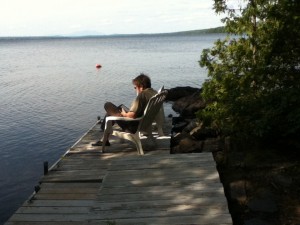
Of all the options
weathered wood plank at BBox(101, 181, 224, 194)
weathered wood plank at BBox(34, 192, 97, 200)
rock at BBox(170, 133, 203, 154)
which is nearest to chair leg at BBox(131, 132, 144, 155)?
rock at BBox(170, 133, 203, 154)

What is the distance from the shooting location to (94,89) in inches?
1162

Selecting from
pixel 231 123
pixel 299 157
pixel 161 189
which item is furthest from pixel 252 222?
pixel 231 123

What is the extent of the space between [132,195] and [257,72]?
3.95 meters

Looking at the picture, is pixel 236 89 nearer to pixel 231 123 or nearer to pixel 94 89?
pixel 231 123

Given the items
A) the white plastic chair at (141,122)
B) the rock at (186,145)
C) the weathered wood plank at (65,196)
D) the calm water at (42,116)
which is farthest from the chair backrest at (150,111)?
the calm water at (42,116)

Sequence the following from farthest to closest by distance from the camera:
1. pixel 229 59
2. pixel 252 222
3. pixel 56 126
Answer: pixel 56 126 < pixel 229 59 < pixel 252 222

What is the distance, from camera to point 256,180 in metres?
6.23

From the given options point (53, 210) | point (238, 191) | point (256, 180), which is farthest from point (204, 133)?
point (53, 210)

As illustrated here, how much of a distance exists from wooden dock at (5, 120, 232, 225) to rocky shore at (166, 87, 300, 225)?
0.30 m

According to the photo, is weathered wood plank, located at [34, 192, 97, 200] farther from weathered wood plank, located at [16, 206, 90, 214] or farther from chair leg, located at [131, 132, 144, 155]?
chair leg, located at [131, 132, 144, 155]

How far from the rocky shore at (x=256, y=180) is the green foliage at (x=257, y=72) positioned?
366 mm

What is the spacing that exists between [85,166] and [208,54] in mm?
3840

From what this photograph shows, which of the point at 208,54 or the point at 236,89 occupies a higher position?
the point at 208,54

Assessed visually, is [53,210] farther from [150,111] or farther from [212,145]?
[212,145]
